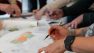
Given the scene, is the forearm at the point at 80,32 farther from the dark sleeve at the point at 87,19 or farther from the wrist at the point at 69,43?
the wrist at the point at 69,43

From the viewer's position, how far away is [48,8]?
1.62 meters

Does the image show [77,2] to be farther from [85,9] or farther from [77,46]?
[77,46]

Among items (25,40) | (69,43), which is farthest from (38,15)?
(69,43)

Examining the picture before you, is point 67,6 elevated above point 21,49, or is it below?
above

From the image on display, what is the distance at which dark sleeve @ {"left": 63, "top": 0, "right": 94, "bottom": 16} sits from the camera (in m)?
1.64

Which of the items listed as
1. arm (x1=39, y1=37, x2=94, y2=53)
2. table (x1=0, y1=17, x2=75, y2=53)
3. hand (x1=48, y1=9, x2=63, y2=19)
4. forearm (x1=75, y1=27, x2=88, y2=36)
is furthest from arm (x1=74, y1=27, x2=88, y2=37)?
arm (x1=39, y1=37, x2=94, y2=53)

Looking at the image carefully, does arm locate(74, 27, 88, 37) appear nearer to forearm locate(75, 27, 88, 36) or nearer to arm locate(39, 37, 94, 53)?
forearm locate(75, 27, 88, 36)

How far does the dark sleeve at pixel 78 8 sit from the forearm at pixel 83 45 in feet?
2.82

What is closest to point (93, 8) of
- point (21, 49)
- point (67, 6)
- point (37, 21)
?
point (67, 6)

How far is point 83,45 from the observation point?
757mm

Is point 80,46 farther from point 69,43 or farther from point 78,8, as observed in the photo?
point 78,8

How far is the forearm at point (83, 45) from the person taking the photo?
0.75m

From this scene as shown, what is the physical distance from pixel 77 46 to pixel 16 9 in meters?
0.96

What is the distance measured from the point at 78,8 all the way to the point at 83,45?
92 cm
